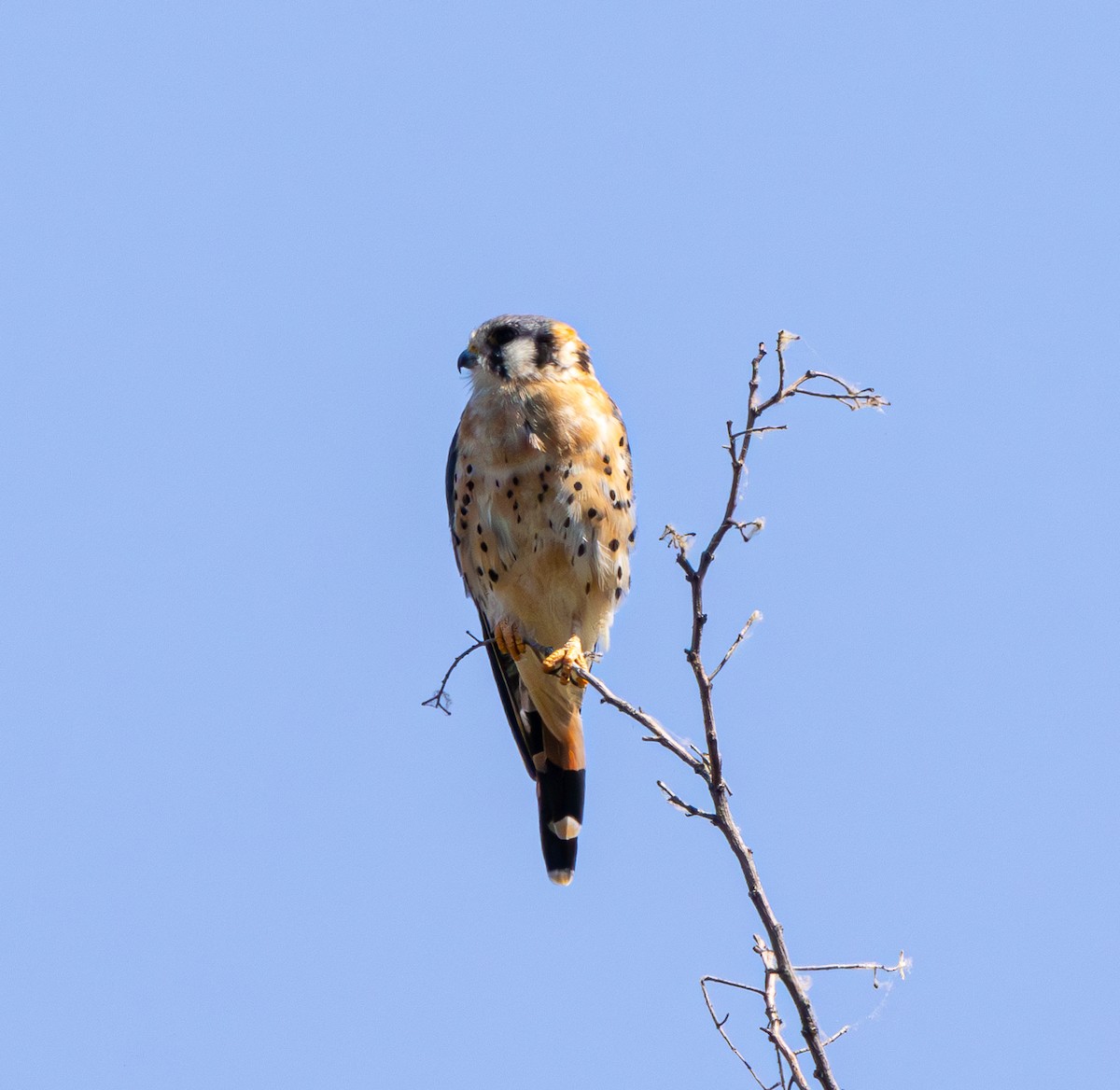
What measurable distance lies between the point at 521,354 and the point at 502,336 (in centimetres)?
11

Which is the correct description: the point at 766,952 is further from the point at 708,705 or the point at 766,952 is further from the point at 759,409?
the point at 759,409

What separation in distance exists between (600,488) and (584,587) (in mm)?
327

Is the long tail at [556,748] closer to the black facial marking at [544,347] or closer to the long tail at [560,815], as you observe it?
the long tail at [560,815]

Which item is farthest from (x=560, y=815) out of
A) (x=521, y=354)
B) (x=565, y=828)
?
(x=521, y=354)

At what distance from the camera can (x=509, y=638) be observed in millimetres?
4871

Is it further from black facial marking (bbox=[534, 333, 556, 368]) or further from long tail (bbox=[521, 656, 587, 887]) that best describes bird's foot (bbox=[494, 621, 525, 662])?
black facial marking (bbox=[534, 333, 556, 368])

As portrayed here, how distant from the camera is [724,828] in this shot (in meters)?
2.71

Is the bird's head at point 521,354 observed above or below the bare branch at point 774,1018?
above

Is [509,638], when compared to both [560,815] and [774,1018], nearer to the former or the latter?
[560,815]

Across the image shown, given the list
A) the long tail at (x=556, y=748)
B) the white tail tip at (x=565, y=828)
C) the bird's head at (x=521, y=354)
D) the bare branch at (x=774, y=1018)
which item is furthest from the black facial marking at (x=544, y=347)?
the bare branch at (x=774, y=1018)

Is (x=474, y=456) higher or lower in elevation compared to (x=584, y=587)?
higher

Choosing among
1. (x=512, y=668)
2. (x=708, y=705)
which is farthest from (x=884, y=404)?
(x=512, y=668)

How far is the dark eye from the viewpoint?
4848mm

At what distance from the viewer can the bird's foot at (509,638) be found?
4855 millimetres
